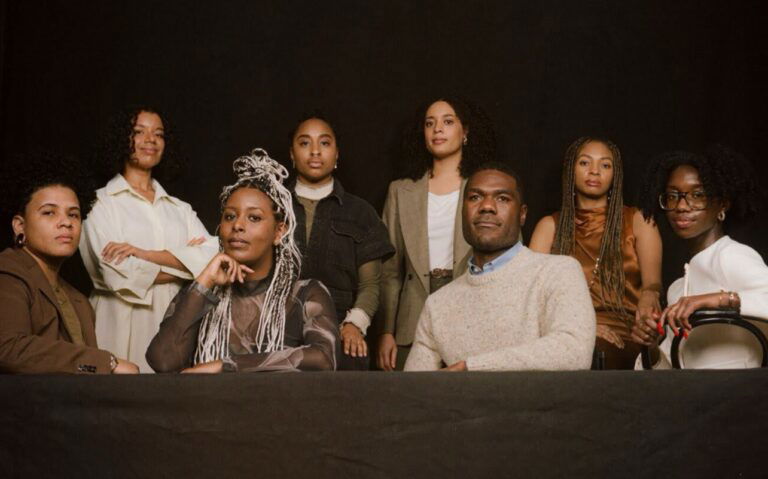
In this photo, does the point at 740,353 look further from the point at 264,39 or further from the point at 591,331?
the point at 264,39

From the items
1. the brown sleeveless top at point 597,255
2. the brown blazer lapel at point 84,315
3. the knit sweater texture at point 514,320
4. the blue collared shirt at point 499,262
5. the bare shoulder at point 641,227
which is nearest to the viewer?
the knit sweater texture at point 514,320

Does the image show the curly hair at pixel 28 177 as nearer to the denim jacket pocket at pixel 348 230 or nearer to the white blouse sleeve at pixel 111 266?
the white blouse sleeve at pixel 111 266

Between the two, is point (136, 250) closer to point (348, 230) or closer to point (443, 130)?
point (348, 230)

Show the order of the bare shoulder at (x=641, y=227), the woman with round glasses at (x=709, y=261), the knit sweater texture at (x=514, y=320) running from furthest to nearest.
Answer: the bare shoulder at (x=641, y=227)
the woman with round glasses at (x=709, y=261)
the knit sweater texture at (x=514, y=320)

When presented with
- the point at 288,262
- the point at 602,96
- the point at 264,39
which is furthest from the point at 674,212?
the point at 264,39

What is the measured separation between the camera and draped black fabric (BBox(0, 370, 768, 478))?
2.03 metres

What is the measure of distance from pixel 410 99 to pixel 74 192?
1.96 m

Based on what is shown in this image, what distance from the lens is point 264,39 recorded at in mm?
4703

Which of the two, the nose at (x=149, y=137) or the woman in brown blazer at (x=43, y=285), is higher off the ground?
the nose at (x=149, y=137)

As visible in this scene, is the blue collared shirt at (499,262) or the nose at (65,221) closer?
the blue collared shirt at (499,262)

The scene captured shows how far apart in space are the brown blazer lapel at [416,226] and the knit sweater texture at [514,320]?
0.95 meters

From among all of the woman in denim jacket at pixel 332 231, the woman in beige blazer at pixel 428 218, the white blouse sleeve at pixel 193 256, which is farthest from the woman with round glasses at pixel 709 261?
the white blouse sleeve at pixel 193 256

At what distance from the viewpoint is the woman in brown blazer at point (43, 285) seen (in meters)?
2.59

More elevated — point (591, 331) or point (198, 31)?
point (198, 31)
